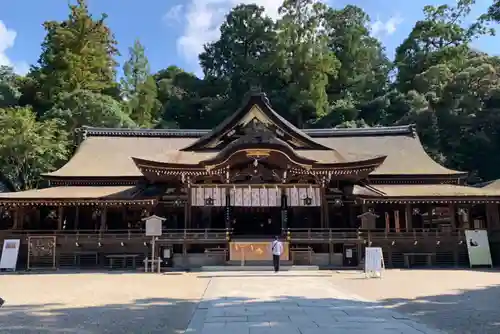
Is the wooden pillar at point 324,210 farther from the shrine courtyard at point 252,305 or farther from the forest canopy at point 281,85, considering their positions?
the forest canopy at point 281,85

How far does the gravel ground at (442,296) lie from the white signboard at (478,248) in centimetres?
252

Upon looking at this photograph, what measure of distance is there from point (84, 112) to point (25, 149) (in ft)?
22.4

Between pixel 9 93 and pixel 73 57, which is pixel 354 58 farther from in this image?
pixel 9 93

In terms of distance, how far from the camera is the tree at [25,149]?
90.4ft

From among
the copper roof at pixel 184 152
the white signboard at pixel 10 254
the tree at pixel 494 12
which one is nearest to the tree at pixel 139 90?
the copper roof at pixel 184 152

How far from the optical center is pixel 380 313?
7.69 m

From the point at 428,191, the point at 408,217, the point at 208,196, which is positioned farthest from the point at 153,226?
the point at 428,191

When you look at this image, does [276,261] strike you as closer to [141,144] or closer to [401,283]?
[401,283]

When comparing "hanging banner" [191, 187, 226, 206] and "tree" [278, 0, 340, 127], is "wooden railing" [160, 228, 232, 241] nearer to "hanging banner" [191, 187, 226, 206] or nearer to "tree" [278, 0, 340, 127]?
"hanging banner" [191, 187, 226, 206]

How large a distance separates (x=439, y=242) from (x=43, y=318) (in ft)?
53.0

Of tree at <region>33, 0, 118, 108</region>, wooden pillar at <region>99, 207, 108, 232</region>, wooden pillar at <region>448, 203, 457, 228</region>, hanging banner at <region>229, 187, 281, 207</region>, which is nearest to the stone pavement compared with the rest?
hanging banner at <region>229, 187, 281, 207</region>

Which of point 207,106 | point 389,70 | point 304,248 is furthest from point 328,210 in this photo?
point 389,70

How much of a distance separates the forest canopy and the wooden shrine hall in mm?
10245

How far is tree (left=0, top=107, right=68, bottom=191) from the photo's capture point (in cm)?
2755
